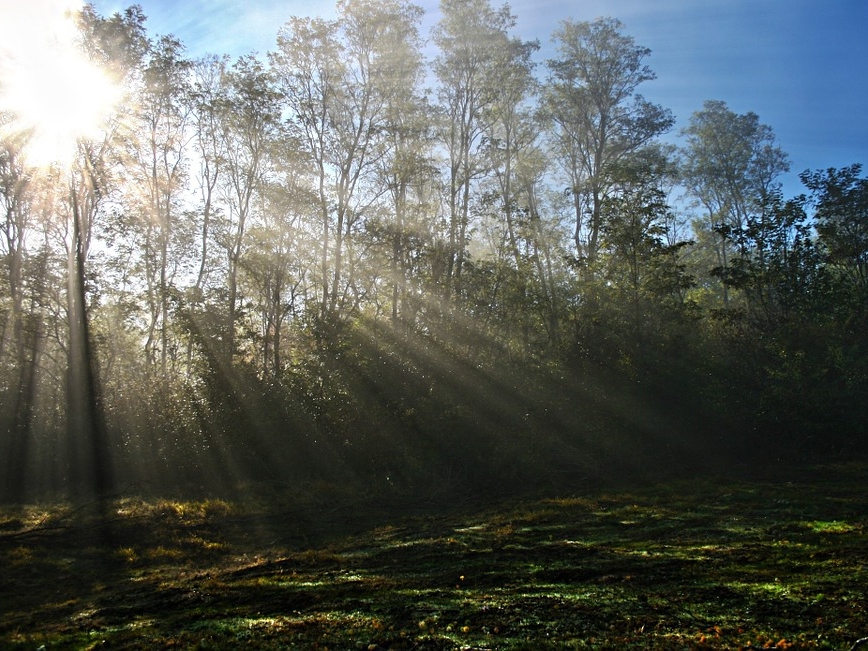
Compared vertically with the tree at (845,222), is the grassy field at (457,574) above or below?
below

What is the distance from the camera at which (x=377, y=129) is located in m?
21.3

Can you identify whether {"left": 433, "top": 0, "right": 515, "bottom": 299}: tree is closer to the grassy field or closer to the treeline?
the treeline

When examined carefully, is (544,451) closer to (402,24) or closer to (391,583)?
(391,583)

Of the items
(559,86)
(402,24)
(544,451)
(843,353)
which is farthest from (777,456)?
(402,24)

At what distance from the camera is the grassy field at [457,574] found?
4488 millimetres

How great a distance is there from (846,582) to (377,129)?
19.3m

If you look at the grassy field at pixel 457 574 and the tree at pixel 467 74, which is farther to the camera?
the tree at pixel 467 74

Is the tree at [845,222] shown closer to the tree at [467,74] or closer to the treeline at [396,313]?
the treeline at [396,313]

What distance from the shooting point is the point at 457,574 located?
22.0 feet

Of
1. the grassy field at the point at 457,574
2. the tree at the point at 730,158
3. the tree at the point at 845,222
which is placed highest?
the tree at the point at 730,158

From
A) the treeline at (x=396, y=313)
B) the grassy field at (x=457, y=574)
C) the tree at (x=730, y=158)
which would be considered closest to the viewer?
the grassy field at (x=457, y=574)

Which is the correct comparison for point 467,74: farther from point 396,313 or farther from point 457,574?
point 457,574

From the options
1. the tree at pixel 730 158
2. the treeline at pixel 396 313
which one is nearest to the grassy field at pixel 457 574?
the treeline at pixel 396 313

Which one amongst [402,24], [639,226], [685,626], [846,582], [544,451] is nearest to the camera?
[685,626]
